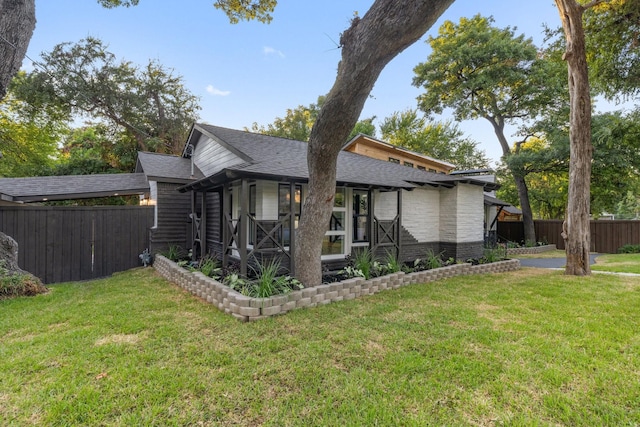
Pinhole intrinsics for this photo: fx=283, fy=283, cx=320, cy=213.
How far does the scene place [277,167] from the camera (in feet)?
20.6

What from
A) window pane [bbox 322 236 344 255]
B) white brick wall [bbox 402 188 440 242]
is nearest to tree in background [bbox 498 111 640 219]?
white brick wall [bbox 402 188 440 242]

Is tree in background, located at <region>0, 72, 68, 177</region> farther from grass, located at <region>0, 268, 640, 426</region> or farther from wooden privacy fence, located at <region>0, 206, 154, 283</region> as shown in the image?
grass, located at <region>0, 268, 640, 426</region>

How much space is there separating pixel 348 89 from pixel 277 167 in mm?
2485

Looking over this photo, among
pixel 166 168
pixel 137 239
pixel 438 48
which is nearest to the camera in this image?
pixel 137 239

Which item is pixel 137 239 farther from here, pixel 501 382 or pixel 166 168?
pixel 501 382

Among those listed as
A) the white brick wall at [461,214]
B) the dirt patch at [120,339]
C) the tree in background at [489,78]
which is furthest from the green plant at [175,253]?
the tree in background at [489,78]

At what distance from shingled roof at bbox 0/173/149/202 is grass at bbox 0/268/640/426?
3.75m

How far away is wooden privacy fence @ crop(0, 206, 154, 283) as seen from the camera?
704cm

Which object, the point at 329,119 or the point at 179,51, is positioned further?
the point at 179,51

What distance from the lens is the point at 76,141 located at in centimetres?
2056

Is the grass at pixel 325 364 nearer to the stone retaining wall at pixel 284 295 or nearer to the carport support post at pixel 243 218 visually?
the stone retaining wall at pixel 284 295

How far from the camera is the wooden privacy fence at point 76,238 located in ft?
23.1

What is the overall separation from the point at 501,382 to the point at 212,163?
353 inches

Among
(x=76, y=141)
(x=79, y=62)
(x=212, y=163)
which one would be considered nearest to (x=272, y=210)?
(x=212, y=163)
